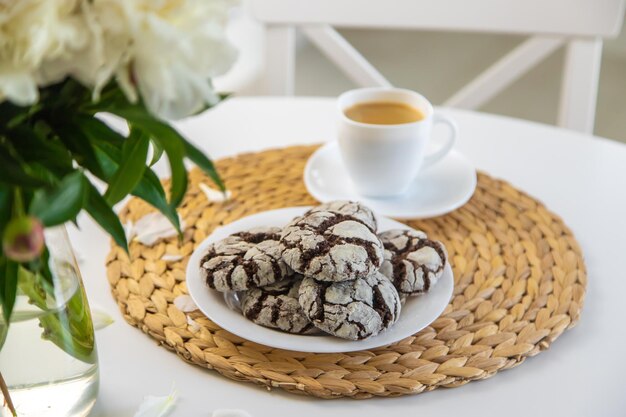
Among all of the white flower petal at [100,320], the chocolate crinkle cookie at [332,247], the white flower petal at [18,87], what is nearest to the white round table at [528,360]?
the white flower petal at [100,320]

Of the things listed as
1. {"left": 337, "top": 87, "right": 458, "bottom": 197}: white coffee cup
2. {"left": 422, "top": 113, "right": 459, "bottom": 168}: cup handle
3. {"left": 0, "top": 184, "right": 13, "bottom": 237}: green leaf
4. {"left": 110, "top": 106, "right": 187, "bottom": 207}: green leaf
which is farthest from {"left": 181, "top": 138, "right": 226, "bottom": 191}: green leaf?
{"left": 422, "top": 113, "right": 459, "bottom": 168}: cup handle

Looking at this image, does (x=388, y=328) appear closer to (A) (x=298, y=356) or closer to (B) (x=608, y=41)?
(A) (x=298, y=356)

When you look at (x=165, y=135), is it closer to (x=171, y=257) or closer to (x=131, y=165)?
(x=131, y=165)

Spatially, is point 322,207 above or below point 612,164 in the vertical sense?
below

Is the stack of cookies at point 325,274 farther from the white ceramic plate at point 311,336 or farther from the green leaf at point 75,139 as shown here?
the green leaf at point 75,139

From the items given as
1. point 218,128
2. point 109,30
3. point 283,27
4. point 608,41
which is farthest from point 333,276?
point 608,41

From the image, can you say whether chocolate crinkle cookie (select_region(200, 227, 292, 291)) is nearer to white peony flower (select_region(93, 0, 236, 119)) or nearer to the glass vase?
the glass vase

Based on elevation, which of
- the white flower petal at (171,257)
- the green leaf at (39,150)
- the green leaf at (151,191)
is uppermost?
the white flower petal at (171,257)
